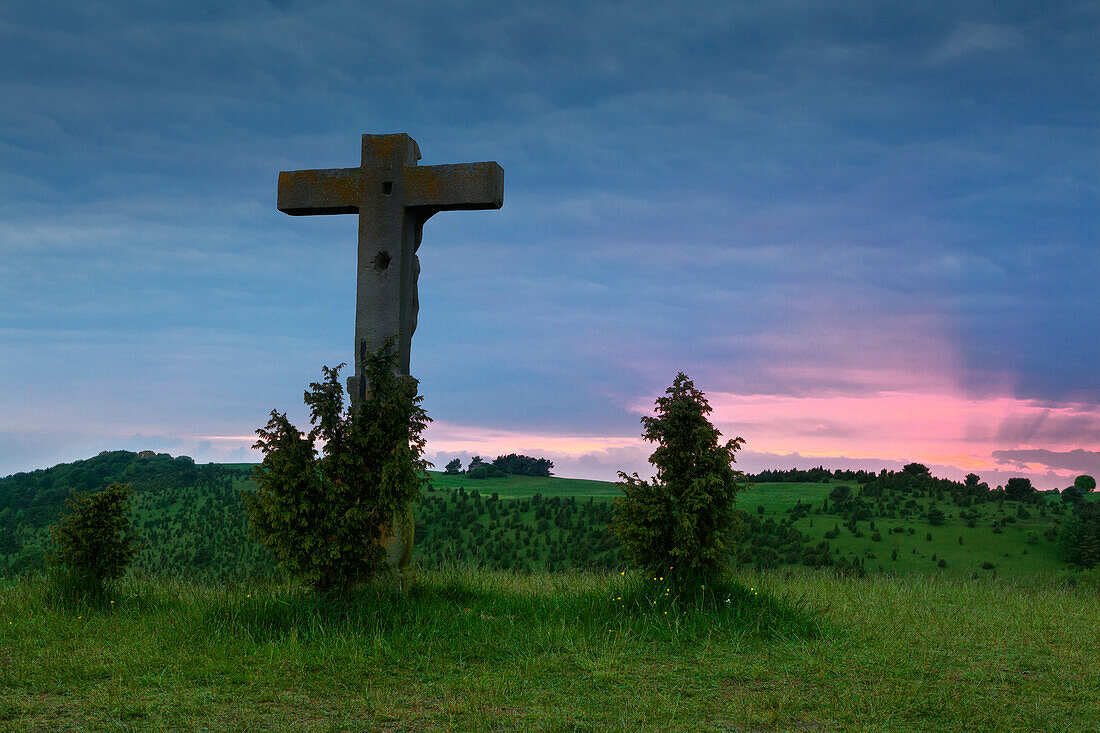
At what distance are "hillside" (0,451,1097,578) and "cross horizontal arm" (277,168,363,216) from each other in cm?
783

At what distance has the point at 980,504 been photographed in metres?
27.0

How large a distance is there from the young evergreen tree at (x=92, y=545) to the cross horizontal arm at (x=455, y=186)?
597 cm

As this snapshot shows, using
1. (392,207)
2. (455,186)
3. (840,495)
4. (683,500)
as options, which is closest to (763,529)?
(840,495)

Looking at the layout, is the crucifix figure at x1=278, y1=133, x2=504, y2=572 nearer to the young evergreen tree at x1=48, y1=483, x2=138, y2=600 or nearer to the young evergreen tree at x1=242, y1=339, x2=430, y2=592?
the young evergreen tree at x1=242, y1=339, x2=430, y2=592

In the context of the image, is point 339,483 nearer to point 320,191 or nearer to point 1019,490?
point 320,191

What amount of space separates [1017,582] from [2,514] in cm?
3579

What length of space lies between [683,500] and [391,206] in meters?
5.86

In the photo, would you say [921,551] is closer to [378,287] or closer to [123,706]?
[378,287]

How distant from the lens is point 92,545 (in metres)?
10.9

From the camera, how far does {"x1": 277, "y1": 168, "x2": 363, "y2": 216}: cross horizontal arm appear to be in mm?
11719

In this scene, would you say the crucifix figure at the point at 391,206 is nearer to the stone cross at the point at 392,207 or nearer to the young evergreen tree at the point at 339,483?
the stone cross at the point at 392,207

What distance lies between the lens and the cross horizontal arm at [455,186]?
11.2m

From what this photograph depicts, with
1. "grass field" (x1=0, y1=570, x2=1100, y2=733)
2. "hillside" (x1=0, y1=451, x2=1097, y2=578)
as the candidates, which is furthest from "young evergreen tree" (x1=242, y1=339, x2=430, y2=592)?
"hillside" (x1=0, y1=451, x2=1097, y2=578)

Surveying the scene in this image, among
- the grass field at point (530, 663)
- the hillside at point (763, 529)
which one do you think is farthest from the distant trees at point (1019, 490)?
the grass field at point (530, 663)
